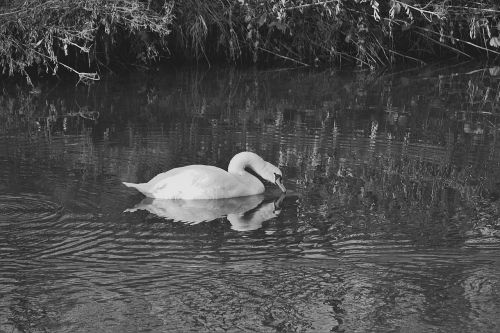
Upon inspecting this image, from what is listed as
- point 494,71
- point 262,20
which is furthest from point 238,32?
point 494,71

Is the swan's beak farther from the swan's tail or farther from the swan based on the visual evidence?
the swan's tail

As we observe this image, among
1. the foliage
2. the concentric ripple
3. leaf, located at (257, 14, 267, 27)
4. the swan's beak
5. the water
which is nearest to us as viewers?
the water

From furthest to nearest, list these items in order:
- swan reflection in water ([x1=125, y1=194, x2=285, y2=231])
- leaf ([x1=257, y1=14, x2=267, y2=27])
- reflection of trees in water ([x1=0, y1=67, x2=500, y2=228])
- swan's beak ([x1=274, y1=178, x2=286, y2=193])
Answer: leaf ([x1=257, y1=14, x2=267, y2=27]) → reflection of trees in water ([x1=0, y1=67, x2=500, y2=228]) → swan's beak ([x1=274, y1=178, x2=286, y2=193]) → swan reflection in water ([x1=125, y1=194, x2=285, y2=231])

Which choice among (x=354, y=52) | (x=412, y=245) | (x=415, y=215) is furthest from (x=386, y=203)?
(x=354, y=52)

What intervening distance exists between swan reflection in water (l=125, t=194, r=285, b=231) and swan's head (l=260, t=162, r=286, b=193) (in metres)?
0.13

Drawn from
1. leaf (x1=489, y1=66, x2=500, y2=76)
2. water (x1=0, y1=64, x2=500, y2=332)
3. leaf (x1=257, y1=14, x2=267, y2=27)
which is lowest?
water (x1=0, y1=64, x2=500, y2=332)

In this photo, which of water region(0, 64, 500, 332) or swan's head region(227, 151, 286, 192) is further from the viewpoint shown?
swan's head region(227, 151, 286, 192)

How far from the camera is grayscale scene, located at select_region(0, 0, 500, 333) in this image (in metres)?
5.76

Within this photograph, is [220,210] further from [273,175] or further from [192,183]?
[273,175]

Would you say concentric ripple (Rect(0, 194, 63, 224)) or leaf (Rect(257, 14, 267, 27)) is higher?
leaf (Rect(257, 14, 267, 27))

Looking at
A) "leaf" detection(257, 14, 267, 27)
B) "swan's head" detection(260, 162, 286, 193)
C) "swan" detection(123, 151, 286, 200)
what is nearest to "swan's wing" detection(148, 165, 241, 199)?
"swan" detection(123, 151, 286, 200)

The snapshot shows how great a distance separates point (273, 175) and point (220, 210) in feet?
2.28

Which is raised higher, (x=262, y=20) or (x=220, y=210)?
(x=262, y=20)

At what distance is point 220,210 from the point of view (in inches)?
314
